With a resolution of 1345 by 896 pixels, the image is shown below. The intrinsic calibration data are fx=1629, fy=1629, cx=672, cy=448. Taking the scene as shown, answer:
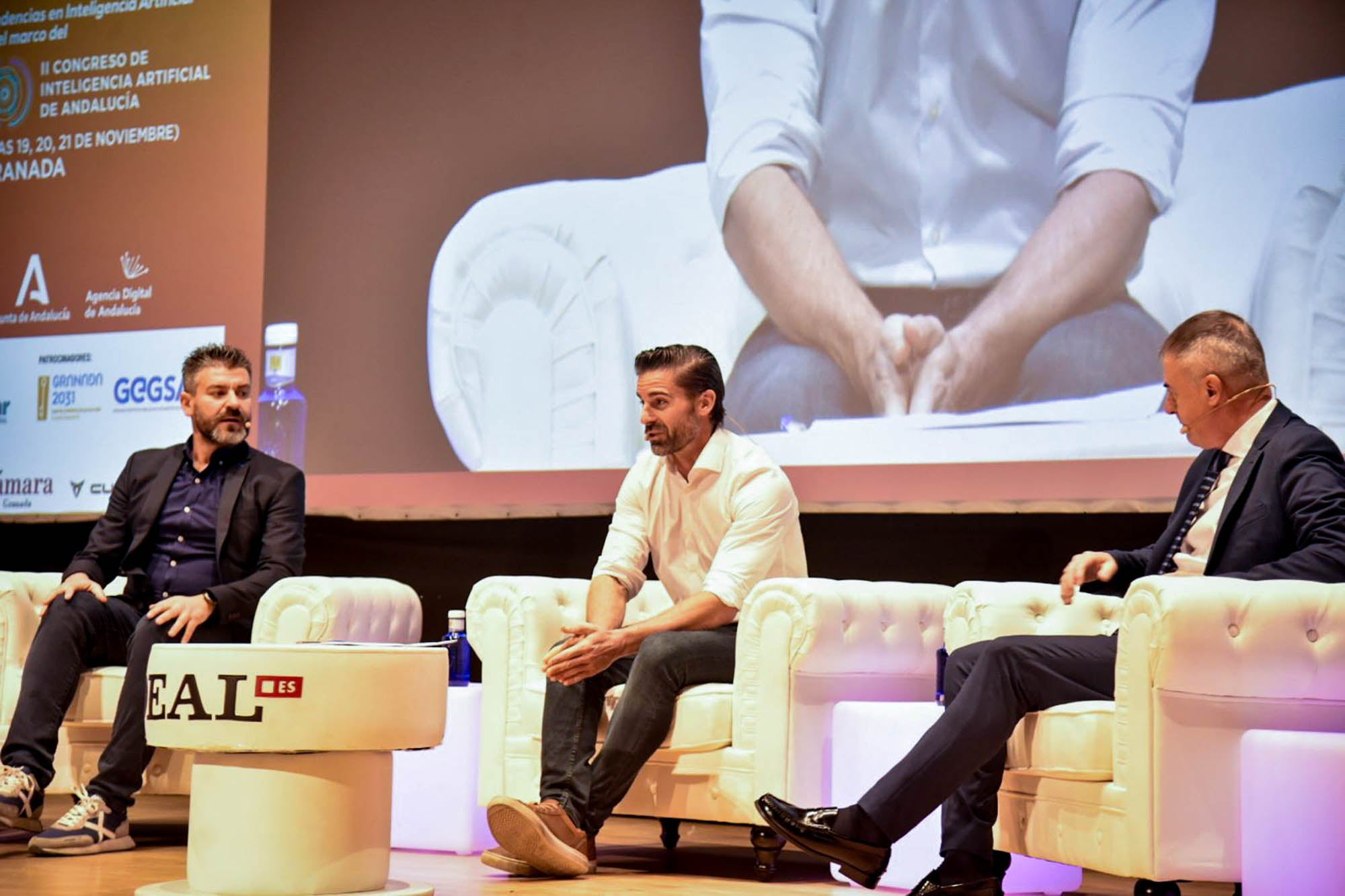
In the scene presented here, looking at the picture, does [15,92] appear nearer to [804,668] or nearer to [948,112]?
[948,112]

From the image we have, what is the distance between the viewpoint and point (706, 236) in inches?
202

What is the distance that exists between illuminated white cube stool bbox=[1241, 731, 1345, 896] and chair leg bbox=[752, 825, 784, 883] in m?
1.26

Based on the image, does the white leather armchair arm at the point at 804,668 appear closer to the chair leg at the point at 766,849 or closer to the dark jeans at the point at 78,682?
the chair leg at the point at 766,849

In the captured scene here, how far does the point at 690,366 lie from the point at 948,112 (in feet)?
4.14

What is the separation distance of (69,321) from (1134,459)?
13.5ft

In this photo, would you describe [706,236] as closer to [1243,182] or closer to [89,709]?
[1243,182]

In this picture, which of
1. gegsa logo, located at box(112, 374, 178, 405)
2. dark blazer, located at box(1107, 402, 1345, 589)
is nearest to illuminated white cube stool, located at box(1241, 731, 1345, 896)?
dark blazer, located at box(1107, 402, 1345, 589)

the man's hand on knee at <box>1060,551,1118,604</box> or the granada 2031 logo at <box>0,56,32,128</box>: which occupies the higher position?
the granada 2031 logo at <box>0,56,32,128</box>

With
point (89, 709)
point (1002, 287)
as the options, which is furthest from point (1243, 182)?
point (89, 709)

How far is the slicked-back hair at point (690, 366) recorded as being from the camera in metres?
4.04

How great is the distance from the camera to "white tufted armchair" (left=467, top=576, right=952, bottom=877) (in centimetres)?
361

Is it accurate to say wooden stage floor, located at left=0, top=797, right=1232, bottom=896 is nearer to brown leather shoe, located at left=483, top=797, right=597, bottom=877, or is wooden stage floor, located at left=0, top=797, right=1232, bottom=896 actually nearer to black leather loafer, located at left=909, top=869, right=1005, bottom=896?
brown leather shoe, located at left=483, top=797, right=597, bottom=877

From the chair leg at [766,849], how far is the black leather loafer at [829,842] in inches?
27.6

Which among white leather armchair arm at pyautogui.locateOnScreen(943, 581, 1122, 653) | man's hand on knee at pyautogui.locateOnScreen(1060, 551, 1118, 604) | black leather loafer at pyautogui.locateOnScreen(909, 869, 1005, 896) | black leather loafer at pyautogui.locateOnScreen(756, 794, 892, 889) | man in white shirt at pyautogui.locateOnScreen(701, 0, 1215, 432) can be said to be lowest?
black leather loafer at pyautogui.locateOnScreen(909, 869, 1005, 896)
